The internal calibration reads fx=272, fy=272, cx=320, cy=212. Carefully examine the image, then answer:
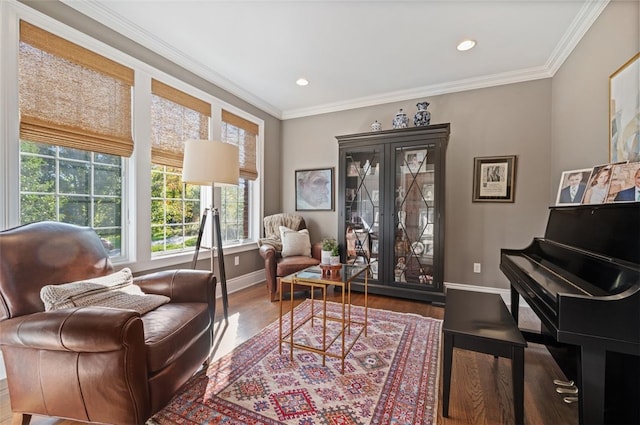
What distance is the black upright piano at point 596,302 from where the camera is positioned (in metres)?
1.06

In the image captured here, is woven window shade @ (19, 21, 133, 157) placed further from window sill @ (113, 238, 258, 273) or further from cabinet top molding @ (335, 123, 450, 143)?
cabinet top molding @ (335, 123, 450, 143)

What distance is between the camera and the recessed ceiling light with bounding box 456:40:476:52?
2.55 metres

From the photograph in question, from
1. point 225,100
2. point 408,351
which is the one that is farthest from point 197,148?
point 408,351

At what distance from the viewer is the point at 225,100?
11.3 feet

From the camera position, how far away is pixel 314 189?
4234mm

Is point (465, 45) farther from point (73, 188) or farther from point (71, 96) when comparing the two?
point (73, 188)

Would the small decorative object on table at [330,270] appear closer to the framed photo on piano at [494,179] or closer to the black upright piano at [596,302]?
the black upright piano at [596,302]

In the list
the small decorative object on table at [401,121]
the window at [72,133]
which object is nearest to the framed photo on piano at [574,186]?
the small decorative object on table at [401,121]

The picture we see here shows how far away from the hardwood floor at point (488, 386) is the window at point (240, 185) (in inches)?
54.0

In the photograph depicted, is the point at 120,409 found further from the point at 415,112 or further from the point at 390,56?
the point at 415,112

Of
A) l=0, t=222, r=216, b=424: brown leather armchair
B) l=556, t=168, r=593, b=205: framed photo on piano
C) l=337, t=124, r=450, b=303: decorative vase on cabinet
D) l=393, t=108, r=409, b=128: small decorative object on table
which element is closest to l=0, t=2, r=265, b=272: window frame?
l=0, t=222, r=216, b=424: brown leather armchair

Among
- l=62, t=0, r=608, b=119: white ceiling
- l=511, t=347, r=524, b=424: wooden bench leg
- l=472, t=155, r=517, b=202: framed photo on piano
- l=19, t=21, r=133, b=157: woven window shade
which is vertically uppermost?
l=62, t=0, r=608, b=119: white ceiling

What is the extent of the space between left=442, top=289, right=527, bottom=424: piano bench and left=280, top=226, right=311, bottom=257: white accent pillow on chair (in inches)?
84.6

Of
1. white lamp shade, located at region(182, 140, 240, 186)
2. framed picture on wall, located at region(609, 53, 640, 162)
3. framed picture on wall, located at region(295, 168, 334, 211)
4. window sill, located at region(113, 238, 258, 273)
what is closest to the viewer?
framed picture on wall, located at region(609, 53, 640, 162)
